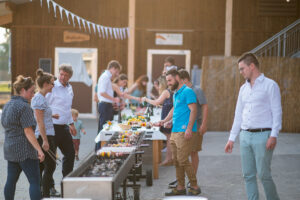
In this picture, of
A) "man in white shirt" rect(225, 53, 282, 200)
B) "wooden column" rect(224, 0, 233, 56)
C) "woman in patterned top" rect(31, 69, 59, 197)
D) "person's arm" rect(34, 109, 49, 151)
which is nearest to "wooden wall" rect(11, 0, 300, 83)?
"wooden column" rect(224, 0, 233, 56)

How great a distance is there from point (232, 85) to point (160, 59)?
423 cm

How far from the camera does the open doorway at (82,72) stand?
16.4 meters

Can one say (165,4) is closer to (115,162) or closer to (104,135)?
(104,135)

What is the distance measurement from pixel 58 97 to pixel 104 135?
1111 mm

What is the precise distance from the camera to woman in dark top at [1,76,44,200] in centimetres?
453

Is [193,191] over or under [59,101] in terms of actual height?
under

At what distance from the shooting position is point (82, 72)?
1652 cm

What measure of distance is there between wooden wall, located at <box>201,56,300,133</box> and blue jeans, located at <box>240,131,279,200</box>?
25.7 feet

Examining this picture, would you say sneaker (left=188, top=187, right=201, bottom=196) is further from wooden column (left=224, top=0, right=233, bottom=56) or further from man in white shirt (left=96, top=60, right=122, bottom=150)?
wooden column (left=224, top=0, right=233, bottom=56)


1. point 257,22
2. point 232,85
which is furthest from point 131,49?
point 257,22

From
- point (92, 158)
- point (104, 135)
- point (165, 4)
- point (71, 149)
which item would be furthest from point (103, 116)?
point (165, 4)

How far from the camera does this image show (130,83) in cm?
1501

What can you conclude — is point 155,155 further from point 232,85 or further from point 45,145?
point 232,85

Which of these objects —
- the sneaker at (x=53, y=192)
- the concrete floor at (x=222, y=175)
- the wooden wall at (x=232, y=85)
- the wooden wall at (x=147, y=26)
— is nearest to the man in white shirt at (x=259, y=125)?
the concrete floor at (x=222, y=175)
